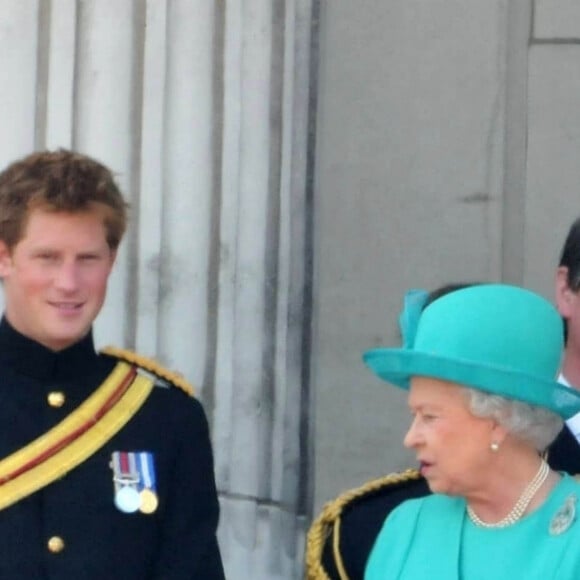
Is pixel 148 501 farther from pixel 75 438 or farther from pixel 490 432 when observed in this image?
pixel 490 432

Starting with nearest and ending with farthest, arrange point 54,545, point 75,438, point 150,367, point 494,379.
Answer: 1. point 494,379
2. point 54,545
3. point 75,438
4. point 150,367

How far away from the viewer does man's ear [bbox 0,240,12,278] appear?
3.45 meters

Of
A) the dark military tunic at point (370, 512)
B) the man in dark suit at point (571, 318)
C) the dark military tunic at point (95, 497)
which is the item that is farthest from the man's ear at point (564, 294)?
the dark military tunic at point (95, 497)

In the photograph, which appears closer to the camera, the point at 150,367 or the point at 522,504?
the point at 522,504

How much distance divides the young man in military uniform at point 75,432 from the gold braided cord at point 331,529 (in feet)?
0.90

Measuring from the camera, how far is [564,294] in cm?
343

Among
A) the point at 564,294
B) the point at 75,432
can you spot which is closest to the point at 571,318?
the point at 564,294

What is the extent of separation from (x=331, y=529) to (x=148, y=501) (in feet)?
1.17

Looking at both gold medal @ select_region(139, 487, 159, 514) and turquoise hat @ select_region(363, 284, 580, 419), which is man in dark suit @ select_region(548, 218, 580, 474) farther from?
gold medal @ select_region(139, 487, 159, 514)

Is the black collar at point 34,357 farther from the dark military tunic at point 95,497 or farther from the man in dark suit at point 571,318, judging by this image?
the man in dark suit at point 571,318

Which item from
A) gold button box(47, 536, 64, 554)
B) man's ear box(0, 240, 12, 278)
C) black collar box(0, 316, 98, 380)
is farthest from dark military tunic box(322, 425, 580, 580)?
man's ear box(0, 240, 12, 278)

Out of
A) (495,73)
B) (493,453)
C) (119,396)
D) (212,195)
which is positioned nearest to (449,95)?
(495,73)

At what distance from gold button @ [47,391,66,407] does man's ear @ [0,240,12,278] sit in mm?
220

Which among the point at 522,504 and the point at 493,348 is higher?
the point at 493,348
